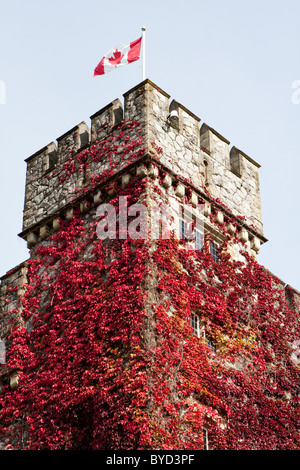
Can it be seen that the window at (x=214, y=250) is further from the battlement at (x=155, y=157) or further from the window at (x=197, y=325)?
the window at (x=197, y=325)

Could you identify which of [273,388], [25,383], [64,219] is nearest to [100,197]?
[64,219]

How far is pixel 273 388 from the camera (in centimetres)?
2466

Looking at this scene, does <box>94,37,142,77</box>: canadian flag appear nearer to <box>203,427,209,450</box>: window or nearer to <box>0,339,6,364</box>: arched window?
<box>0,339,6,364</box>: arched window

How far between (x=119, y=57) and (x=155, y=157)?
13.3 ft

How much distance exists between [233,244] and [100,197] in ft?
13.5

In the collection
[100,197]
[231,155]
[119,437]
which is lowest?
[119,437]

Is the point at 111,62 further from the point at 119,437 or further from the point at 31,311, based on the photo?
the point at 119,437

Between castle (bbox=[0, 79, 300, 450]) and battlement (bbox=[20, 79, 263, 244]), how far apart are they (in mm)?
44

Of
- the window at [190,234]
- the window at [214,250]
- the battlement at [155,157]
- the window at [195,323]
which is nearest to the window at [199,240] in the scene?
the window at [190,234]

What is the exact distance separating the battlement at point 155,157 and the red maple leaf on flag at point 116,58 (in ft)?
4.22

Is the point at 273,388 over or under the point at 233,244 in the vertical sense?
under

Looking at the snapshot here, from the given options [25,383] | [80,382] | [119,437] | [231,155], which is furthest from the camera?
[231,155]

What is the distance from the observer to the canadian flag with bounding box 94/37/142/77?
27.0 metres

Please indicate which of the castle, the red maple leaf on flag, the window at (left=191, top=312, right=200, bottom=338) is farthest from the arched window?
the red maple leaf on flag
